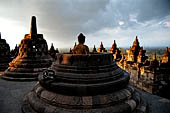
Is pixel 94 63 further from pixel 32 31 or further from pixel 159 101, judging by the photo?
pixel 32 31

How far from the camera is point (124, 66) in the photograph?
15.8 meters

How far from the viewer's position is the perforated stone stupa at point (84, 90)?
3578mm

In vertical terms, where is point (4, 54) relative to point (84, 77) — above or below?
above

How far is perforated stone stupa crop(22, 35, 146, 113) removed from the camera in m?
3.58

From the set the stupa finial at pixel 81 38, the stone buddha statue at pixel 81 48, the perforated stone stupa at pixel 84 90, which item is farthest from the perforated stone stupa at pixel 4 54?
the stupa finial at pixel 81 38

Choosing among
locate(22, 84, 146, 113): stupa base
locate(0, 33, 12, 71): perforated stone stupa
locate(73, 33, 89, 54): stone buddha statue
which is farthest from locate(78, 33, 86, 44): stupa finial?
locate(0, 33, 12, 71): perforated stone stupa

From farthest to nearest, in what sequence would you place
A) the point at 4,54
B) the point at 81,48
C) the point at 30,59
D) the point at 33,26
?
the point at 4,54 < the point at 33,26 < the point at 30,59 < the point at 81,48

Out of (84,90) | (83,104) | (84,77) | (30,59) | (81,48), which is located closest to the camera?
(83,104)

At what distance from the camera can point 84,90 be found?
3773 millimetres

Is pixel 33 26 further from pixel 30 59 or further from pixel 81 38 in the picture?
pixel 81 38

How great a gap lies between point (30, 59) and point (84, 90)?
8619mm

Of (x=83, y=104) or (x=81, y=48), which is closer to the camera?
(x=83, y=104)

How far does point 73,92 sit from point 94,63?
4.59ft

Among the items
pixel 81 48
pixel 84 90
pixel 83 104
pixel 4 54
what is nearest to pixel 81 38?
pixel 81 48
